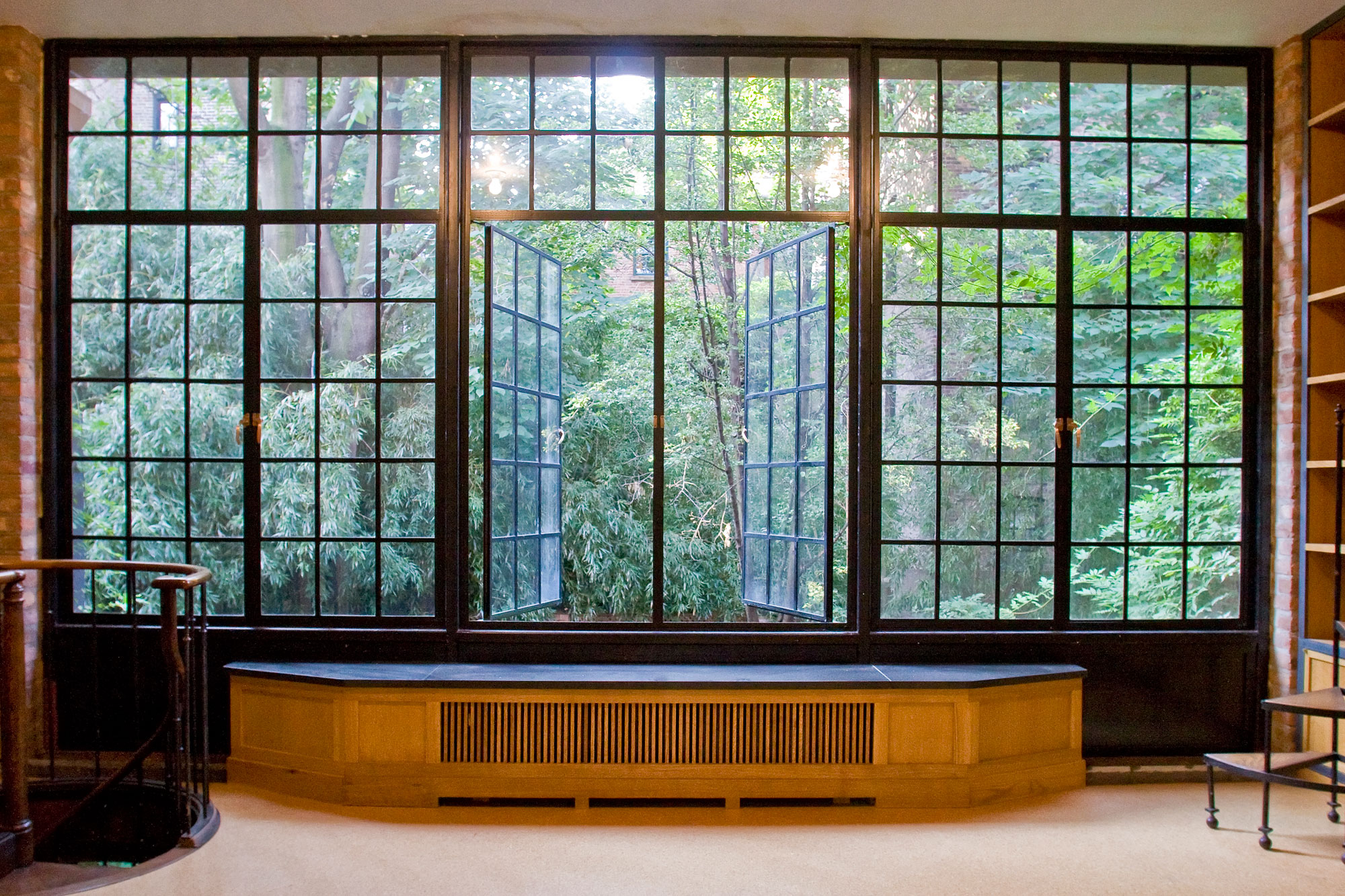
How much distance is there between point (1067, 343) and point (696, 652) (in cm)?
228

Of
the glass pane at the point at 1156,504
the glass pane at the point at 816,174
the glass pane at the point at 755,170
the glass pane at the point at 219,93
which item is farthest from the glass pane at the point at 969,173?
the glass pane at the point at 219,93

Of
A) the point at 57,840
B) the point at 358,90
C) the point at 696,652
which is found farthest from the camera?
the point at 358,90

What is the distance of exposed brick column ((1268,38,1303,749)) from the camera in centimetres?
409

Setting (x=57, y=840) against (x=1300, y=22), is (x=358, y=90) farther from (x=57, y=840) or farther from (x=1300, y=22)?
(x=1300, y=22)

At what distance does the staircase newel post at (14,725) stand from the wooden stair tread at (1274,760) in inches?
176

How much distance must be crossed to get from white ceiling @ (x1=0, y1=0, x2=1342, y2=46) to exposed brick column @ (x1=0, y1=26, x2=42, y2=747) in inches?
10.3

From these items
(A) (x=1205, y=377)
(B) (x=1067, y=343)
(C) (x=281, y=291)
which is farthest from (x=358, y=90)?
(A) (x=1205, y=377)

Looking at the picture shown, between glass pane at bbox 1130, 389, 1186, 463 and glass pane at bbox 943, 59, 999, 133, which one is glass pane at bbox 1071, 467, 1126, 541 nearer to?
glass pane at bbox 1130, 389, 1186, 463

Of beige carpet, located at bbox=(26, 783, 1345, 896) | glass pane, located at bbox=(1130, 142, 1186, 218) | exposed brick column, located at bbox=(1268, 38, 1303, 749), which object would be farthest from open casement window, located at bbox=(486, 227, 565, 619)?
exposed brick column, located at bbox=(1268, 38, 1303, 749)

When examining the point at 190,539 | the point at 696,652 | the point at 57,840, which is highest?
the point at 190,539

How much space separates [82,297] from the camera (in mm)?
4242

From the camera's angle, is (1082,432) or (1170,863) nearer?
(1170,863)

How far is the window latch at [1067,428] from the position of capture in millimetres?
4188

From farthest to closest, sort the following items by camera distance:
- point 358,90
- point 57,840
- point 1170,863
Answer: point 358,90
point 57,840
point 1170,863
